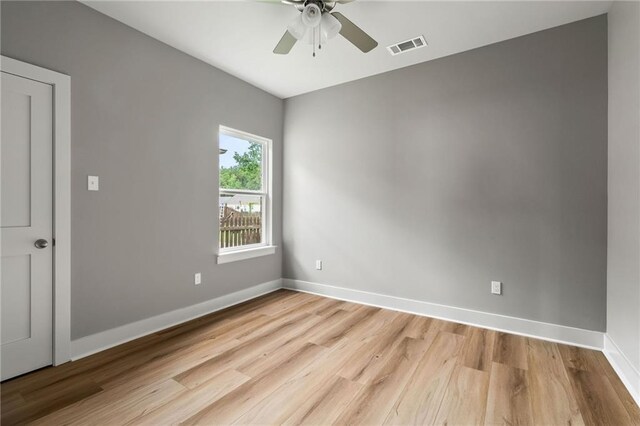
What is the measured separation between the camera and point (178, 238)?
9.89 feet

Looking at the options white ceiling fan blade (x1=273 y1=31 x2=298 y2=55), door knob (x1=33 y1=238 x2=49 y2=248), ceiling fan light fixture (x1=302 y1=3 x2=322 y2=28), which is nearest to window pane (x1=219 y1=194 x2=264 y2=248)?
door knob (x1=33 y1=238 x2=49 y2=248)

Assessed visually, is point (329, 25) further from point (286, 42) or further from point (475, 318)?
point (475, 318)

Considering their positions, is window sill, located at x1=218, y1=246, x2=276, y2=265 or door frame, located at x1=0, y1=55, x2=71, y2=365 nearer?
door frame, located at x1=0, y1=55, x2=71, y2=365

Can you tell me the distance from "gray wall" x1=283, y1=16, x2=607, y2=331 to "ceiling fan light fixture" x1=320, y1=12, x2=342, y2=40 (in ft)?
4.88

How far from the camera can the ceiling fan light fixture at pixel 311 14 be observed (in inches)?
80.8

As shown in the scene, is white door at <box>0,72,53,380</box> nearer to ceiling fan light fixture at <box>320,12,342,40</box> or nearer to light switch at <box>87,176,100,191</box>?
light switch at <box>87,176,100,191</box>

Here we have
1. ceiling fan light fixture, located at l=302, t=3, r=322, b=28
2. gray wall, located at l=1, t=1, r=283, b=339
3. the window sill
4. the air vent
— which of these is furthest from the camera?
the window sill

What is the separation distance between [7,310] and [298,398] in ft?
6.53

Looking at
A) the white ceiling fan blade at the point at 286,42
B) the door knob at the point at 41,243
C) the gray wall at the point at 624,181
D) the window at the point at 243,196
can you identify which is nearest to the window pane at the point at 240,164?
the window at the point at 243,196

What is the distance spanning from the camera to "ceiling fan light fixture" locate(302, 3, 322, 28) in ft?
6.73

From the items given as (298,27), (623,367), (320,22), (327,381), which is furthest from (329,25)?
(623,367)

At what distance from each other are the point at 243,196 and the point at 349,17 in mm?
2309

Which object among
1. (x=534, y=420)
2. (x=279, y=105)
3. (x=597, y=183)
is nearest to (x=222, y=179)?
(x=279, y=105)

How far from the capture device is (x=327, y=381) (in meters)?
2.02
